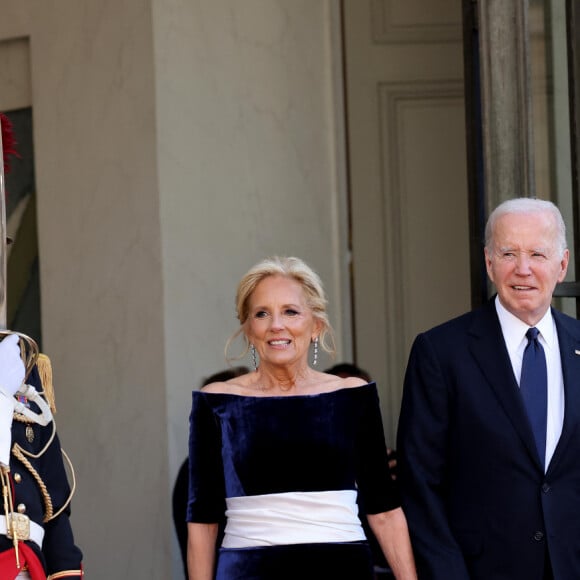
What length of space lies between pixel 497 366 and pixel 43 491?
1.27 metres

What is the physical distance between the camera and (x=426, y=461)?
4.17m

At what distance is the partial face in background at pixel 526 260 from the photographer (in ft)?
13.7

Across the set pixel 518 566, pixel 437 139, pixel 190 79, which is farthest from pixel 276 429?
pixel 437 139

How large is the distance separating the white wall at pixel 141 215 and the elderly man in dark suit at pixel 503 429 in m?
2.29

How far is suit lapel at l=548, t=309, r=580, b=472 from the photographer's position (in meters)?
4.09

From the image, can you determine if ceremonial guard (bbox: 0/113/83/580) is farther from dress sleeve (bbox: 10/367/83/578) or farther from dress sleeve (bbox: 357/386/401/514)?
dress sleeve (bbox: 357/386/401/514)

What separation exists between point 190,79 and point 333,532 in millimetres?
2825

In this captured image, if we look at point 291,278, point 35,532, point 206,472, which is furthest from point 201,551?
point 291,278

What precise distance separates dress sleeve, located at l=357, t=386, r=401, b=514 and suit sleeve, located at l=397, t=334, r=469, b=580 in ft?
0.42

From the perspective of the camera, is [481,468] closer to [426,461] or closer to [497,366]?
[426,461]

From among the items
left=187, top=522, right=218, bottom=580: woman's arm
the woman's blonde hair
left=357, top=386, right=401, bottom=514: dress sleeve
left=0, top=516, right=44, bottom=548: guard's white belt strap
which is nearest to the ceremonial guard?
left=0, top=516, right=44, bottom=548: guard's white belt strap

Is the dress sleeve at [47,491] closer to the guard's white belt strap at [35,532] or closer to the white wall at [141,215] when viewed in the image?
the guard's white belt strap at [35,532]

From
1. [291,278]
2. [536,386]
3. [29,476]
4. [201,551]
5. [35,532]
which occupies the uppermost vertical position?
[291,278]

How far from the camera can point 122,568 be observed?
21.3 ft
